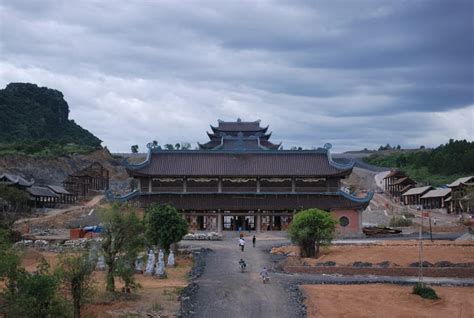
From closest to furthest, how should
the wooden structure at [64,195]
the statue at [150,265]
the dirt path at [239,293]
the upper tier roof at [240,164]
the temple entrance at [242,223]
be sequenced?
1. the dirt path at [239,293]
2. the statue at [150,265]
3. the upper tier roof at [240,164]
4. the temple entrance at [242,223]
5. the wooden structure at [64,195]

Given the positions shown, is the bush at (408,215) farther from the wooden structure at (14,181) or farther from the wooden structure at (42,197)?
the wooden structure at (14,181)

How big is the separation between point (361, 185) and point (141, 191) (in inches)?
2209

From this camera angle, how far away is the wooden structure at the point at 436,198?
72.1 m

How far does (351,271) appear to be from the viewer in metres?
32.3

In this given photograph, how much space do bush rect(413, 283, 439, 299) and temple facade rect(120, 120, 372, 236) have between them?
29.5 meters

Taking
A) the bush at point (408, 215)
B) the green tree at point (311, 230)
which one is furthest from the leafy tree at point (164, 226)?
the bush at point (408, 215)

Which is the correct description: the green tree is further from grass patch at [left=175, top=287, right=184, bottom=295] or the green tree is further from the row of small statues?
grass patch at [left=175, top=287, right=184, bottom=295]

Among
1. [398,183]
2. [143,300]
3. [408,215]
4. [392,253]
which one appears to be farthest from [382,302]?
[398,183]

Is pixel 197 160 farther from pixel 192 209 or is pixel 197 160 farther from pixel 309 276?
pixel 309 276

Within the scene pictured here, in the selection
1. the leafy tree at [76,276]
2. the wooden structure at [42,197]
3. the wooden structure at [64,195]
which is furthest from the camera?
the wooden structure at [64,195]

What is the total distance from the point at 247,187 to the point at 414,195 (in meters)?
32.8

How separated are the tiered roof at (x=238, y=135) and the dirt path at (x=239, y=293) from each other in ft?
146

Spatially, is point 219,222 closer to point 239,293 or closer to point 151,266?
point 151,266

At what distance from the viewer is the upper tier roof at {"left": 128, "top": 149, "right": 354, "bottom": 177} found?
58.7m
